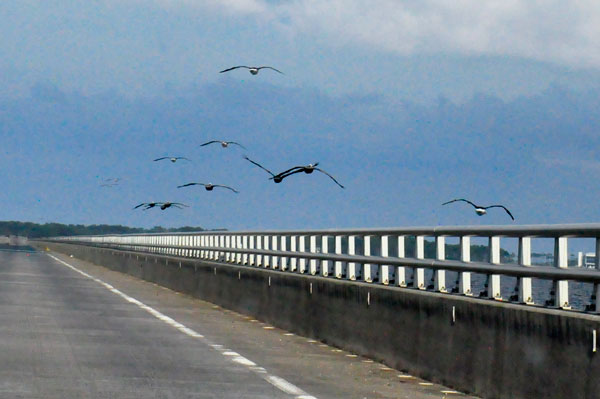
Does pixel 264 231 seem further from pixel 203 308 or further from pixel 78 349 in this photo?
pixel 78 349

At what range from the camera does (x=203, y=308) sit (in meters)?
28.8

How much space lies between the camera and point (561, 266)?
11.8 m

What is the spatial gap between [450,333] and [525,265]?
1.59m

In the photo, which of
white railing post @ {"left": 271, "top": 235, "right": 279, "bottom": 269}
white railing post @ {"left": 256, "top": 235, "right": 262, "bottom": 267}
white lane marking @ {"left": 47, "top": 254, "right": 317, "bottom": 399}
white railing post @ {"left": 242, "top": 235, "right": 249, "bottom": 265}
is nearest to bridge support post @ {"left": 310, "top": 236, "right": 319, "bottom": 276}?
white lane marking @ {"left": 47, "top": 254, "right": 317, "bottom": 399}

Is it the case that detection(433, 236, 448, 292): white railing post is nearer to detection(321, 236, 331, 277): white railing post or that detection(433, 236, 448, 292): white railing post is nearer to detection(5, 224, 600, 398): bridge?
detection(5, 224, 600, 398): bridge

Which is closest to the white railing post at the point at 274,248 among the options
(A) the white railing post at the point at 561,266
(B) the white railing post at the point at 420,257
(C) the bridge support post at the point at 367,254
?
(C) the bridge support post at the point at 367,254

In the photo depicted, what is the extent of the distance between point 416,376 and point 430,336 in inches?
21.1

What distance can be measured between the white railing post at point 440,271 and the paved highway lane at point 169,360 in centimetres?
110

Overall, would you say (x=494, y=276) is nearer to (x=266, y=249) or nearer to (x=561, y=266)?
(x=561, y=266)

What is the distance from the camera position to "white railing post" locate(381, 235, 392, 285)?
58.0 feet

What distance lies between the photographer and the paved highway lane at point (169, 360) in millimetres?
12773

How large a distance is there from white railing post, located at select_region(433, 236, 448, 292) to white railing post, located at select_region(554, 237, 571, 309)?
3304mm

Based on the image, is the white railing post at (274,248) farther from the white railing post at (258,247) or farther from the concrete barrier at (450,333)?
the concrete barrier at (450,333)

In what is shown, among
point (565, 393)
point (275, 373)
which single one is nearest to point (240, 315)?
point (275, 373)
